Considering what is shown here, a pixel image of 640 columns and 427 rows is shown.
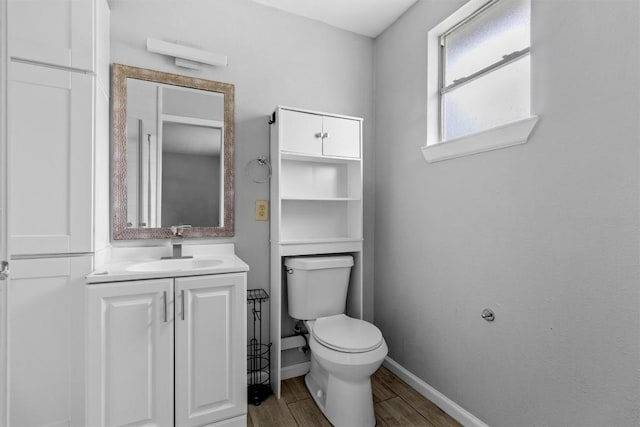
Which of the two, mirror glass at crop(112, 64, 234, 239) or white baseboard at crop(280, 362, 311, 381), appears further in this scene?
white baseboard at crop(280, 362, 311, 381)

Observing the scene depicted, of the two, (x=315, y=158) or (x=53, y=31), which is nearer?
(x=53, y=31)

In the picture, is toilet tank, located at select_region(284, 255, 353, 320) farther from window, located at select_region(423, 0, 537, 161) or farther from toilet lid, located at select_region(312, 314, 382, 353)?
window, located at select_region(423, 0, 537, 161)

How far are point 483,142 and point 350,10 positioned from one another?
52.7 inches

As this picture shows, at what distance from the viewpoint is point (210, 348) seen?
1.49 metres

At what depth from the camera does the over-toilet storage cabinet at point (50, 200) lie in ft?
4.14

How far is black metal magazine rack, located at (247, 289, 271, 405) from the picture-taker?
198cm

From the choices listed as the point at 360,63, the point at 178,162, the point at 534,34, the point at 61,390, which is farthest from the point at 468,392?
the point at 360,63

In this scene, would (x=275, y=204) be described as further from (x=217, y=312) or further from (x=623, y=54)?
(x=623, y=54)

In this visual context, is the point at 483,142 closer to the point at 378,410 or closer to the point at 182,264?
the point at 378,410

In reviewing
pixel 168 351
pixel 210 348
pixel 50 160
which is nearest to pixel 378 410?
pixel 210 348

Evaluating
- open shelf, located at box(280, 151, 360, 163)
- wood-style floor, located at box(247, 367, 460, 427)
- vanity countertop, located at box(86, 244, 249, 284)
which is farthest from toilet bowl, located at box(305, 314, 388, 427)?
open shelf, located at box(280, 151, 360, 163)

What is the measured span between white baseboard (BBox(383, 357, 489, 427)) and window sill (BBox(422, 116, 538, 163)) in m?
1.40

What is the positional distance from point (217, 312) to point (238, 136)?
111cm

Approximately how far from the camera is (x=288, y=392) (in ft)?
6.37
